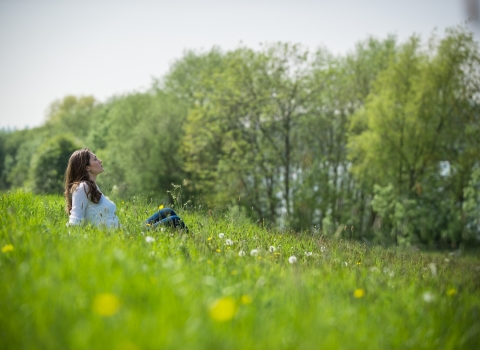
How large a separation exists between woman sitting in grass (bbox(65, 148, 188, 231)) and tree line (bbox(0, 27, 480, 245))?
50.6ft

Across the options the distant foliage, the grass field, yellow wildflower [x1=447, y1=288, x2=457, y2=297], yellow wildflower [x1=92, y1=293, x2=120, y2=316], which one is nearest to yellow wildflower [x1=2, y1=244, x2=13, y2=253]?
the grass field

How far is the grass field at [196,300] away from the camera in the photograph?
2.30m

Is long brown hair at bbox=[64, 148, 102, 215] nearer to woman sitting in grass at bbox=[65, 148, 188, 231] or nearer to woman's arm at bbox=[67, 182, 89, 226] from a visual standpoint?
woman sitting in grass at bbox=[65, 148, 188, 231]

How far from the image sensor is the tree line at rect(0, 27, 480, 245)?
27.1 metres

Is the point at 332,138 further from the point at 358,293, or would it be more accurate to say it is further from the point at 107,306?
the point at 107,306

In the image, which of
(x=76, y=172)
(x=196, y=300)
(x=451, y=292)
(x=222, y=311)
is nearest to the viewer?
(x=222, y=311)

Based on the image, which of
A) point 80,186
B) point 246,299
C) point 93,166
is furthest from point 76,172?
point 246,299

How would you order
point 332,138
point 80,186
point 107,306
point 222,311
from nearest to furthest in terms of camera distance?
1. point 107,306
2. point 222,311
3. point 80,186
4. point 332,138

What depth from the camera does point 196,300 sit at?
9.16ft

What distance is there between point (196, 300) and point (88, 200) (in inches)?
165

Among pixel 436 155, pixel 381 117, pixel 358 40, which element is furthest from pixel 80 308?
pixel 358 40

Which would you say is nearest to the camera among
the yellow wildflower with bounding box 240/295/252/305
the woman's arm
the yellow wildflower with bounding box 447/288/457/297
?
the yellow wildflower with bounding box 240/295/252/305

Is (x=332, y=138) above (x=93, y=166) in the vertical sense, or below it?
above

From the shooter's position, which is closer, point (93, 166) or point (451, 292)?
point (451, 292)
